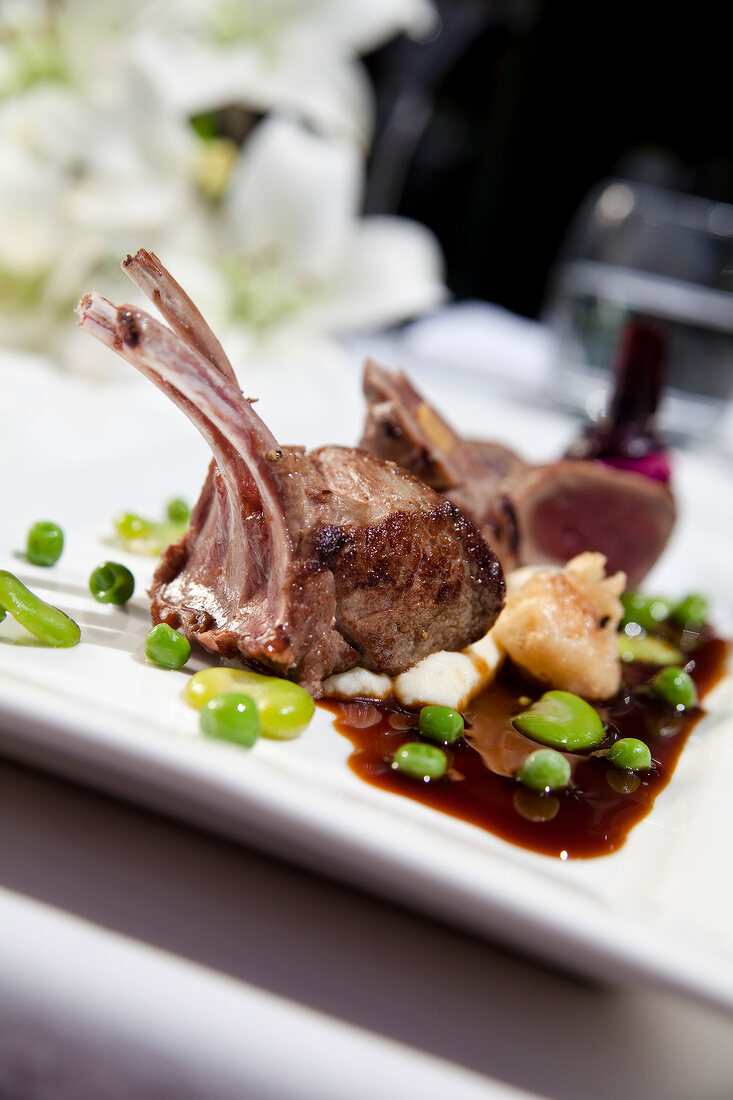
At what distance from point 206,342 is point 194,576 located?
1.84 feet

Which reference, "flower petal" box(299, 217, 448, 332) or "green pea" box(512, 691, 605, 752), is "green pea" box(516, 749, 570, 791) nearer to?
"green pea" box(512, 691, 605, 752)

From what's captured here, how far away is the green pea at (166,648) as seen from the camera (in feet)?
6.93

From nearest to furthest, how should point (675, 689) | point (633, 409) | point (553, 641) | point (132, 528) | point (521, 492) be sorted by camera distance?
point (553, 641) → point (675, 689) → point (132, 528) → point (521, 492) → point (633, 409)

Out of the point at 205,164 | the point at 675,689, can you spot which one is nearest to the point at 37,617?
the point at 675,689

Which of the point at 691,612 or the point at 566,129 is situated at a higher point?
the point at 566,129

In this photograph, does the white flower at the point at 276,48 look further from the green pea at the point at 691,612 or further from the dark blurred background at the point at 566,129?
the dark blurred background at the point at 566,129

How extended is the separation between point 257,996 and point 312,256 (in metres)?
3.64

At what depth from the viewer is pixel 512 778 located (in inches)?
82.4

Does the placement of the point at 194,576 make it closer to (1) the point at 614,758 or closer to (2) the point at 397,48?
(1) the point at 614,758

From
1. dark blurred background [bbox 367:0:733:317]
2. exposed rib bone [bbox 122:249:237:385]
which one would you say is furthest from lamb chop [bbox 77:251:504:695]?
dark blurred background [bbox 367:0:733:317]

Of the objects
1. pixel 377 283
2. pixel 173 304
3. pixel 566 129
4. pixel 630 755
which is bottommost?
pixel 630 755

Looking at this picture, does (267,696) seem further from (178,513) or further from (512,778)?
(178,513)

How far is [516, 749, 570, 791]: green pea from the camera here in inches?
80.8

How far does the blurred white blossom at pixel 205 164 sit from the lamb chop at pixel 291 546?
232 centimetres
